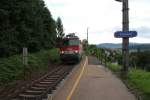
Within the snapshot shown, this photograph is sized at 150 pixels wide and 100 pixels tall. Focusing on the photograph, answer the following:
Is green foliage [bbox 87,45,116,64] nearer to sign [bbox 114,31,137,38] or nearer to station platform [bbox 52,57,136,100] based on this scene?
sign [bbox 114,31,137,38]

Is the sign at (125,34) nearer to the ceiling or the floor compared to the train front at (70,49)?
nearer to the ceiling

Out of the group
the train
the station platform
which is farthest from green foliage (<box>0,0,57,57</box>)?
the station platform

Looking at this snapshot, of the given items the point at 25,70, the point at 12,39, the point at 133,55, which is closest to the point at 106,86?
the point at 25,70

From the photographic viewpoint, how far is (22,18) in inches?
1679

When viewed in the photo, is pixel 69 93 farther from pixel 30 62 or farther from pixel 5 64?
pixel 30 62

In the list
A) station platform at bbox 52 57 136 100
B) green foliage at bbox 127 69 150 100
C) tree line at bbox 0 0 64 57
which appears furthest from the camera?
tree line at bbox 0 0 64 57

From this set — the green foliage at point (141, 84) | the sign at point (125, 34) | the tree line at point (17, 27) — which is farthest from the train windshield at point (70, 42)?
the green foliage at point (141, 84)

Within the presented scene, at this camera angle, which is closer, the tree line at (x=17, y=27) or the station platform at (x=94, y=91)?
the station platform at (x=94, y=91)

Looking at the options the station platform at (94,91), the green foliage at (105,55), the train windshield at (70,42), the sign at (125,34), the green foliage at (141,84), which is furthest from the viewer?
the green foliage at (105,55)

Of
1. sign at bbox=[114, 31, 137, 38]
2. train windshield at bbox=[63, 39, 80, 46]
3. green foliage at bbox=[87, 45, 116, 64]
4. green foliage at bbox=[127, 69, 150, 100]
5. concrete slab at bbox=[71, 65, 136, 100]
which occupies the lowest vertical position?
concrete slab at bbox=[71, 65, 136, 100]

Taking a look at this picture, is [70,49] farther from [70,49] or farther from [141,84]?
[141,84]

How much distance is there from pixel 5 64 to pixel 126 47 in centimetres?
862

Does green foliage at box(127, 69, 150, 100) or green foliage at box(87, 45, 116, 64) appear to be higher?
green foliage at box(87, 45, 116, 64)

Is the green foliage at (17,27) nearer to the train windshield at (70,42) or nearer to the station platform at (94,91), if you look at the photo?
the train windshield at (70,42)
